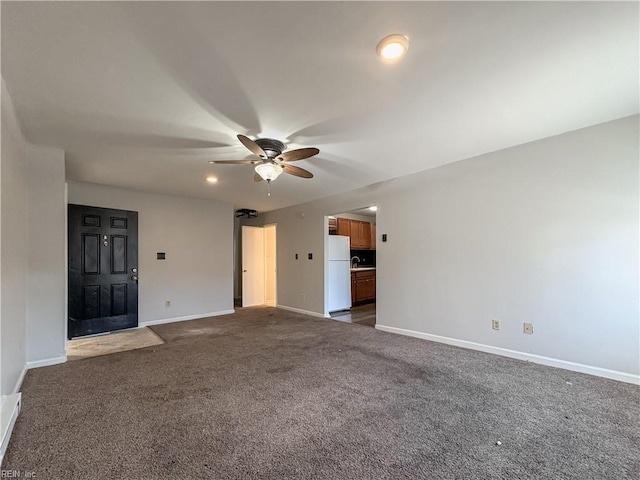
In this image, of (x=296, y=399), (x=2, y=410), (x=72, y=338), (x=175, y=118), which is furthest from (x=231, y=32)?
(x=72, y=338)

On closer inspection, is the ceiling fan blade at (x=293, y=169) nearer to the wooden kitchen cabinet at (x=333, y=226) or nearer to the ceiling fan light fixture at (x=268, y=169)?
the ceiling fan light fixture at (x=268, y=169)

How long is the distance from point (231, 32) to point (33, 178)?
311 centimetres

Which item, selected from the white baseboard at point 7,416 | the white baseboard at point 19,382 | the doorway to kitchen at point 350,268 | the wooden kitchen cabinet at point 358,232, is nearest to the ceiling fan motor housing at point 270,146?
the doorway to kitchen at point 350,268

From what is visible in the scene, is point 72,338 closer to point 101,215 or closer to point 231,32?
point 101,215

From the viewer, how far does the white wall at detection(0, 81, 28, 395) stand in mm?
2221

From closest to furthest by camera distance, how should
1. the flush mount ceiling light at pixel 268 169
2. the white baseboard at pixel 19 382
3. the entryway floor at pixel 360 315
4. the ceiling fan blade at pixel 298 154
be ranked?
the white baseboard at pixel 19 382 < the ceiling fan blade at pixel 298 154 < the flush mount ceiling light at pixel 268 169 < the entryway floor at pixel 360 315

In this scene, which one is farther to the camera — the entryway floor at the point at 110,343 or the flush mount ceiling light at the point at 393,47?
the entryway floor at the point at 110,343

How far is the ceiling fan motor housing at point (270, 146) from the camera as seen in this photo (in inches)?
114

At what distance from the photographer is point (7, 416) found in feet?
6.36

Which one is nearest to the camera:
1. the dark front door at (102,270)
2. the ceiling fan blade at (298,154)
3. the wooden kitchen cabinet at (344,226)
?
the ceiling fan blade at (298,154)

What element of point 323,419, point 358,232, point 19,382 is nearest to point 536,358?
point 323,419

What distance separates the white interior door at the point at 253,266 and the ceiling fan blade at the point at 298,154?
4554 millimetres

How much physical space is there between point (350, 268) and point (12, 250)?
17.9 ft

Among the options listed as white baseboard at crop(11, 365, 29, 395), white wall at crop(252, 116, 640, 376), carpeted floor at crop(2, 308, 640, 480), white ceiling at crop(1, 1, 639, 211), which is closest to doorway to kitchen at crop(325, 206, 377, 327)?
white wall at crop(252, 116, 640, 376)
